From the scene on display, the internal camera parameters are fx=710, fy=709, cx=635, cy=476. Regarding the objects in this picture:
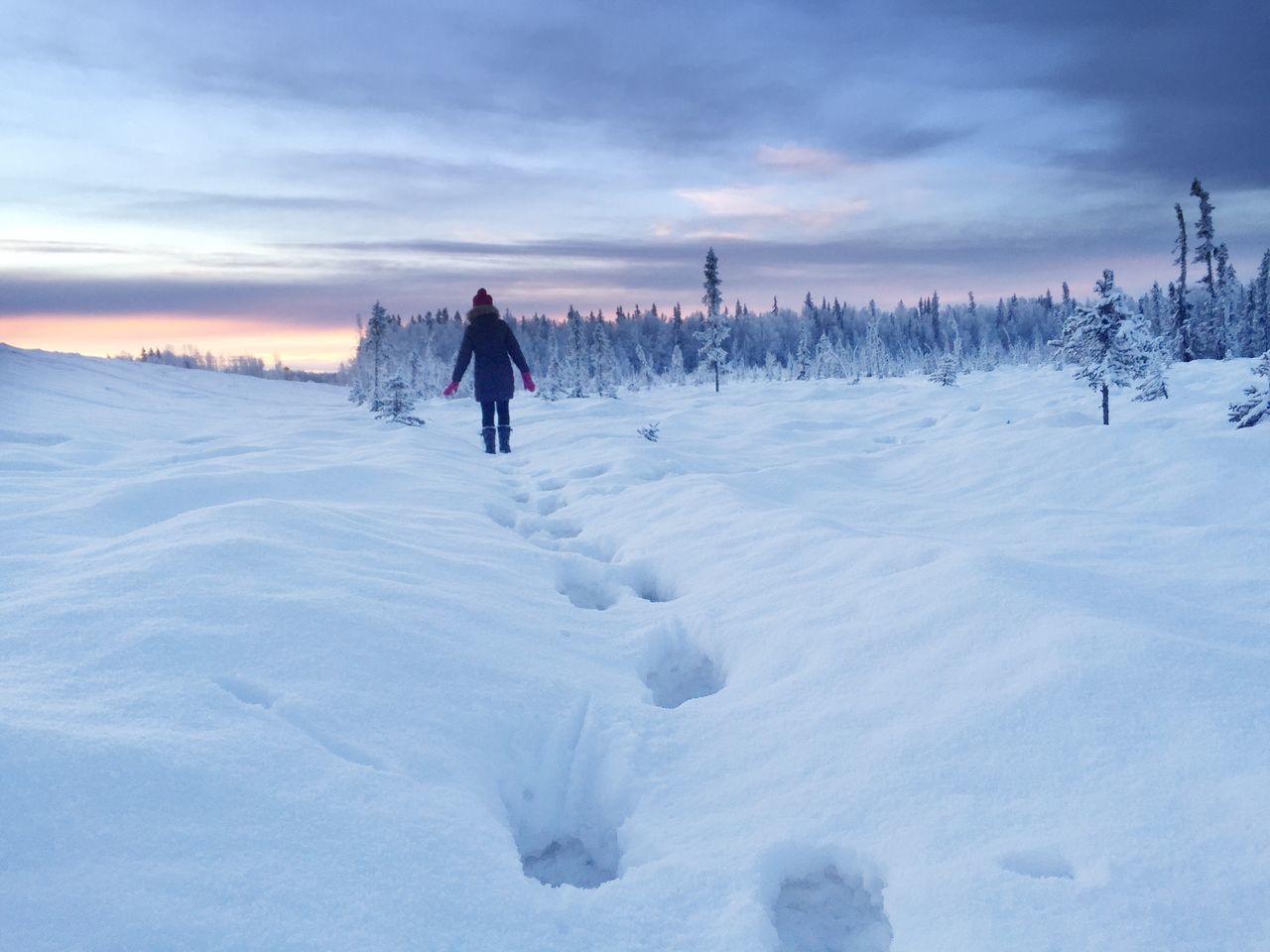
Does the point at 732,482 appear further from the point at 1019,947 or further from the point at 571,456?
the point at 1019,947

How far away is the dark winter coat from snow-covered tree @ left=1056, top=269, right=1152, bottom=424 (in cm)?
993

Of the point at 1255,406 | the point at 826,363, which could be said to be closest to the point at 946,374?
the point at 1255,406

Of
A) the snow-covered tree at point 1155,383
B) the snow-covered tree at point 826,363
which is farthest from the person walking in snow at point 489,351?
the snow-covered tree at point 826,363

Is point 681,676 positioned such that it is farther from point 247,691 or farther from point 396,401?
point 396,401

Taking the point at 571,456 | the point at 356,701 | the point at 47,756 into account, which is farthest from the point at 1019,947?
the point at 571,456

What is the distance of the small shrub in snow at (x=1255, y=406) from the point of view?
9195 millimetres

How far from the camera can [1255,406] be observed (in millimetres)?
9258

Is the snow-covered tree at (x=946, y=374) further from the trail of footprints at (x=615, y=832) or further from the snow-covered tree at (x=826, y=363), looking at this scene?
the trail of footprints at (x=615, y=832)

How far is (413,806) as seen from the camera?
181 centimetres

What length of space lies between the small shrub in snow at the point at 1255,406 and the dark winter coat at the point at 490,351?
968 centimetres

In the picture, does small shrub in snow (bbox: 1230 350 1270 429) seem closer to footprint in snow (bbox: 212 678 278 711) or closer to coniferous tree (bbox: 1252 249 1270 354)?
footprint in snow (bbox: 212 678 278 711)

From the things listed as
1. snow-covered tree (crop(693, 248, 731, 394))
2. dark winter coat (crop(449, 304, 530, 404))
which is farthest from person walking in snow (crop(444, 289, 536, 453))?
snow-covered tree (crop(693, 248, 731, 394))

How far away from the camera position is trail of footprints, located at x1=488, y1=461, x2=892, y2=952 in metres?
1.73

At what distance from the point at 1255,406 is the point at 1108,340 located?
3578 mm
